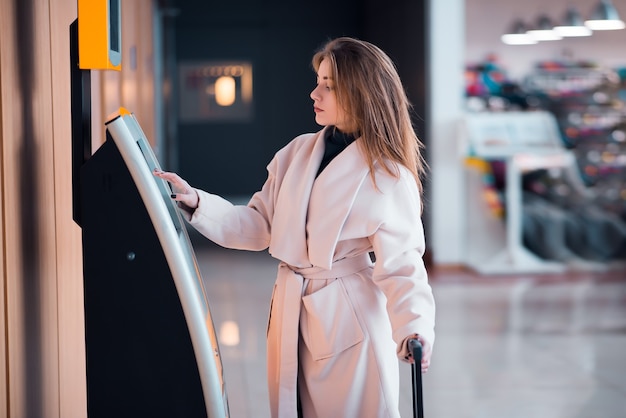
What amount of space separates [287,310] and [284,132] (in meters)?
11.8

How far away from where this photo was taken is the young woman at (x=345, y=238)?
6.38 feet

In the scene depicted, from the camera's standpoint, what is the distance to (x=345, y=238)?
6.40 feet

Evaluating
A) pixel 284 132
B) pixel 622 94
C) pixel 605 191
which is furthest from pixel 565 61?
pixel 284 132

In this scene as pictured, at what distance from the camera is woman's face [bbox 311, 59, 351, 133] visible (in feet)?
6.51

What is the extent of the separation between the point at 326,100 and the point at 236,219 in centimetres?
36

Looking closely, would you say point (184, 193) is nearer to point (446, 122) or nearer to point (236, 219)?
point (236, 219)

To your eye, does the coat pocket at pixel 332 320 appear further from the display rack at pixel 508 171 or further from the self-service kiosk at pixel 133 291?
the display rack at pixel 508 171

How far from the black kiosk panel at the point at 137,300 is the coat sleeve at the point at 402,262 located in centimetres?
46

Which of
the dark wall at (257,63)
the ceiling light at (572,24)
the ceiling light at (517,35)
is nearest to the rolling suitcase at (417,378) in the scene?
the ceiling light at (572,24)

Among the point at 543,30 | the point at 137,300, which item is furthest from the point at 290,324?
the point at 543,30

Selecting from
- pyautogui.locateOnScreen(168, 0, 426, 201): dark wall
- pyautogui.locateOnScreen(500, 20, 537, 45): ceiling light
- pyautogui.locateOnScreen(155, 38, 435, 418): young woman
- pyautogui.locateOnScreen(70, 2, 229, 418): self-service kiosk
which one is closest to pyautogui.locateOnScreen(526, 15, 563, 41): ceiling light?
pyautogui.locateOnScreen(500, 20, 537, 45): ceiling light

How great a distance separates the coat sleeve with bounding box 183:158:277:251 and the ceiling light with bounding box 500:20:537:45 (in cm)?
654

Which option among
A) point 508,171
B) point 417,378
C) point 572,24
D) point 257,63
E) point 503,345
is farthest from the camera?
point 257,63

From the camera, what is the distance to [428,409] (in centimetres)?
369
